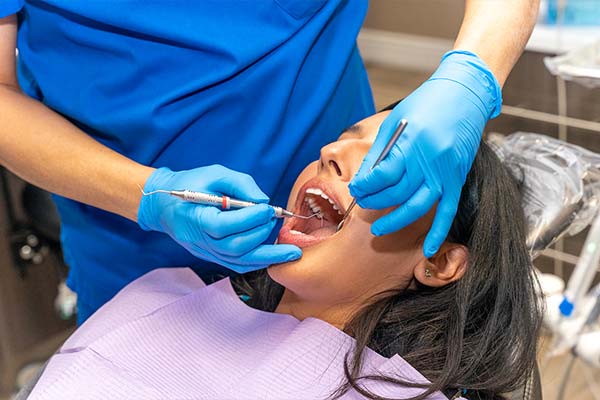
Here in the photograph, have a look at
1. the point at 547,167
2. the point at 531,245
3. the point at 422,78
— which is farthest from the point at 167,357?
the point at 422,78

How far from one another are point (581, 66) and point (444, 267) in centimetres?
72

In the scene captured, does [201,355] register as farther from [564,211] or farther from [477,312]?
[564,211]

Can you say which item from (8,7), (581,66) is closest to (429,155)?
(8,7)

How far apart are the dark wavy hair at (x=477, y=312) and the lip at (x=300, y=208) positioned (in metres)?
0.17

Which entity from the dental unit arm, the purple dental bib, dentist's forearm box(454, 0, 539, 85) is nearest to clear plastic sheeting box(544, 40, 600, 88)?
the dental unit arm

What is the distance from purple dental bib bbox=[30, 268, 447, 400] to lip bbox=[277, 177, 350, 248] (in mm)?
143

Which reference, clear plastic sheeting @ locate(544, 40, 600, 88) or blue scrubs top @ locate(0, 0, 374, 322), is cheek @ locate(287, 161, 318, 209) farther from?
clear plastic sheeting @ locate(544, 40, 600, 88)

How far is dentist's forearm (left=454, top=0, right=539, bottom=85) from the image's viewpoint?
4.03 feet

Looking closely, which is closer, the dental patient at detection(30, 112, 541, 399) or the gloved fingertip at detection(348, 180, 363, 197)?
the gloved fingertip at detection(348, 180, 363, 197)

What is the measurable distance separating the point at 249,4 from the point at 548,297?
92 cm

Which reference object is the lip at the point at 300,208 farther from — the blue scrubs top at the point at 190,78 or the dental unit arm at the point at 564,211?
the dental unit arm at the point at 564,211

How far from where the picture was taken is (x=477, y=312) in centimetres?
129

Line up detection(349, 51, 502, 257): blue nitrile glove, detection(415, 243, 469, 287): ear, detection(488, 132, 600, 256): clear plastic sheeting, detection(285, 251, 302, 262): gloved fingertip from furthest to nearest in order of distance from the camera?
detection(488, 132, 600, 256): clear plastic sheeting < detection(415, 243, 469, 287): ear < detection(285, 251, 302, 262): gloved fingertip < detection(349, 51, 502, 257): blue nitrile glove

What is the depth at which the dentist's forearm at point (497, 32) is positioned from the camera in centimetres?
123
